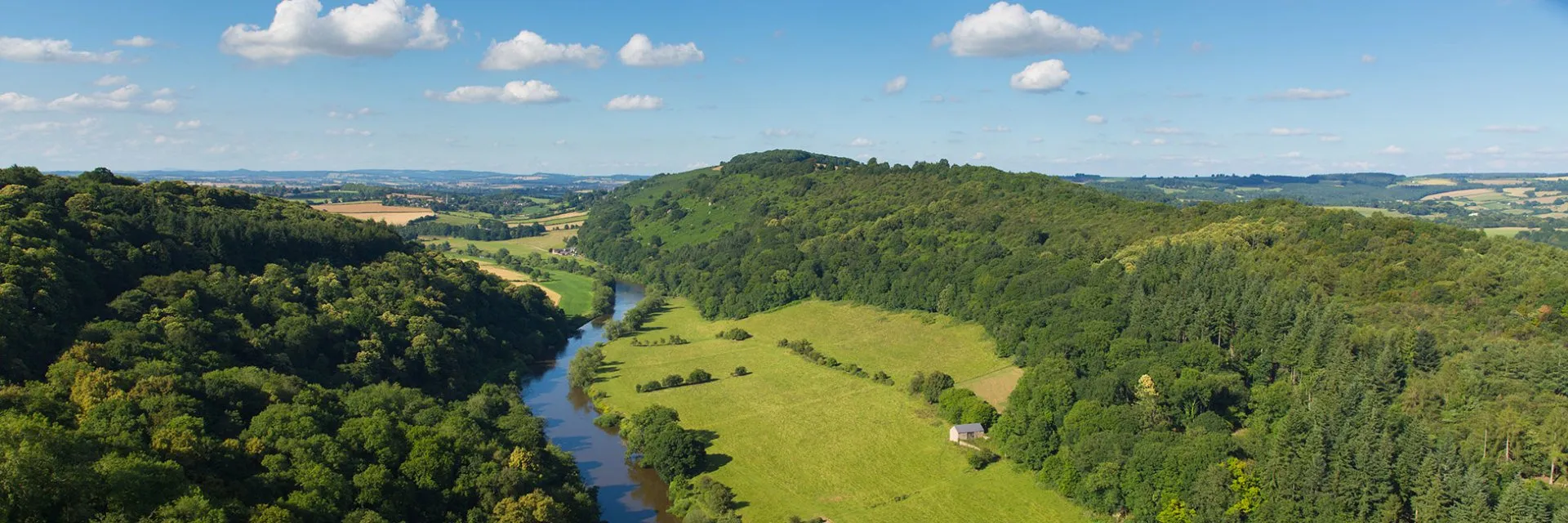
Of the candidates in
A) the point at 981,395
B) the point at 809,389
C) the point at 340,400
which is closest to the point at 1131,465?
the point at 981,395

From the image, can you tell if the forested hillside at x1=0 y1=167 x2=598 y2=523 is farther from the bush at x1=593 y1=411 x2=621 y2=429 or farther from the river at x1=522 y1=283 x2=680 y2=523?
the bush at x1=593 y1=411 x2=621 y2=429

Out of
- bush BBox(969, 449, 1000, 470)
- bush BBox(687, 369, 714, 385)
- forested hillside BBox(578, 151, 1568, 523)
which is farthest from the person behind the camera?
bush BBox(687, 369, 714, 385)

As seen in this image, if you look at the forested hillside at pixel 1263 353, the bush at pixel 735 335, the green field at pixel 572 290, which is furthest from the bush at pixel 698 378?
the green field at pixel 572 290

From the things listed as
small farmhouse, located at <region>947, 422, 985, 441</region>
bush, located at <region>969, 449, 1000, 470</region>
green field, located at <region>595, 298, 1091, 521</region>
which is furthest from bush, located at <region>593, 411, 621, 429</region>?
bush, located at <region>969, 449, 1000, 470</region>

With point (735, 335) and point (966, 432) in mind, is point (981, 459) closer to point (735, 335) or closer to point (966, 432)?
point (966, 432)

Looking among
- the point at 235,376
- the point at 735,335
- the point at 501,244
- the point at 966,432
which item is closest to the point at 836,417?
the point at 966,432

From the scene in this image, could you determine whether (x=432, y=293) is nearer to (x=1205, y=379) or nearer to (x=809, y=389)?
(x=809, y=389)
